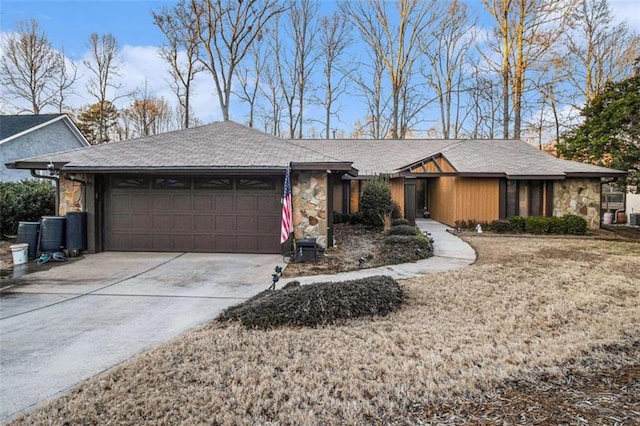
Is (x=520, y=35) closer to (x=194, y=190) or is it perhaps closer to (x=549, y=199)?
(x=549, y=199)

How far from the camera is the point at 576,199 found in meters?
14.8

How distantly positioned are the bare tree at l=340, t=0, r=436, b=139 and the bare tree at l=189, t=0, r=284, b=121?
20.8 feet

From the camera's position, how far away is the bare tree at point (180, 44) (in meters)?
22.2

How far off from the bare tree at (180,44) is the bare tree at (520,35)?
60.9ft

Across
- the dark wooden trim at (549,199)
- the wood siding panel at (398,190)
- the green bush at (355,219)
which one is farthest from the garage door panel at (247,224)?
the dark wooden trim at (549,199)

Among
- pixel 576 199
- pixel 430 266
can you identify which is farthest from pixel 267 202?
pixel 576 199

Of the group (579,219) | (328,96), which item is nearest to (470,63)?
(328,96)

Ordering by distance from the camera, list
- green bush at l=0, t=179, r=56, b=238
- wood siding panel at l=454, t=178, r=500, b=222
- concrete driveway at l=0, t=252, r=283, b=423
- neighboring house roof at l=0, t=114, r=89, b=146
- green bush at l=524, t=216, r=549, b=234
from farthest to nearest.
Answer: neighboring house roof at l=0, t=114, r=89, b=146 < wood siding panel at l=454, t=178, r=500, b=222 < green bush at l=524, t=216, r=549, b=234 < green bush at l=0, t=179, r=56, b=238 < concrete driveway at l=0, t=252, r=283, b=423

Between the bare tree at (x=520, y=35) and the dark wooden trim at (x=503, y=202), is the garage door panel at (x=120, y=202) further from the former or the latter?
the bare tree at (x=520, y=35)

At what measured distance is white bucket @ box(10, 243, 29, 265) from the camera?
8094 mm

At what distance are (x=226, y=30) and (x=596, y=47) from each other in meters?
22.5

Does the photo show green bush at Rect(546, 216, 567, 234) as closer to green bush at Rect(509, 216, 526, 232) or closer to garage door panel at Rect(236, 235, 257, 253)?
green bush at Rect(509, 216, 526, 232)

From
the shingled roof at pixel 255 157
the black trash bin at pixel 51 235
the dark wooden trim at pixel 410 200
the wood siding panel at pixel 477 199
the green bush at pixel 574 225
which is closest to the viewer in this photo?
the black trash bin at pixel 51 235

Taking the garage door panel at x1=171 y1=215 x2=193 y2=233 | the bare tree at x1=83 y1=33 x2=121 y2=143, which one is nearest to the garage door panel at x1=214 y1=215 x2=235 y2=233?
the garage door panel at x1=171 y1=215 x2=193 y2=233
